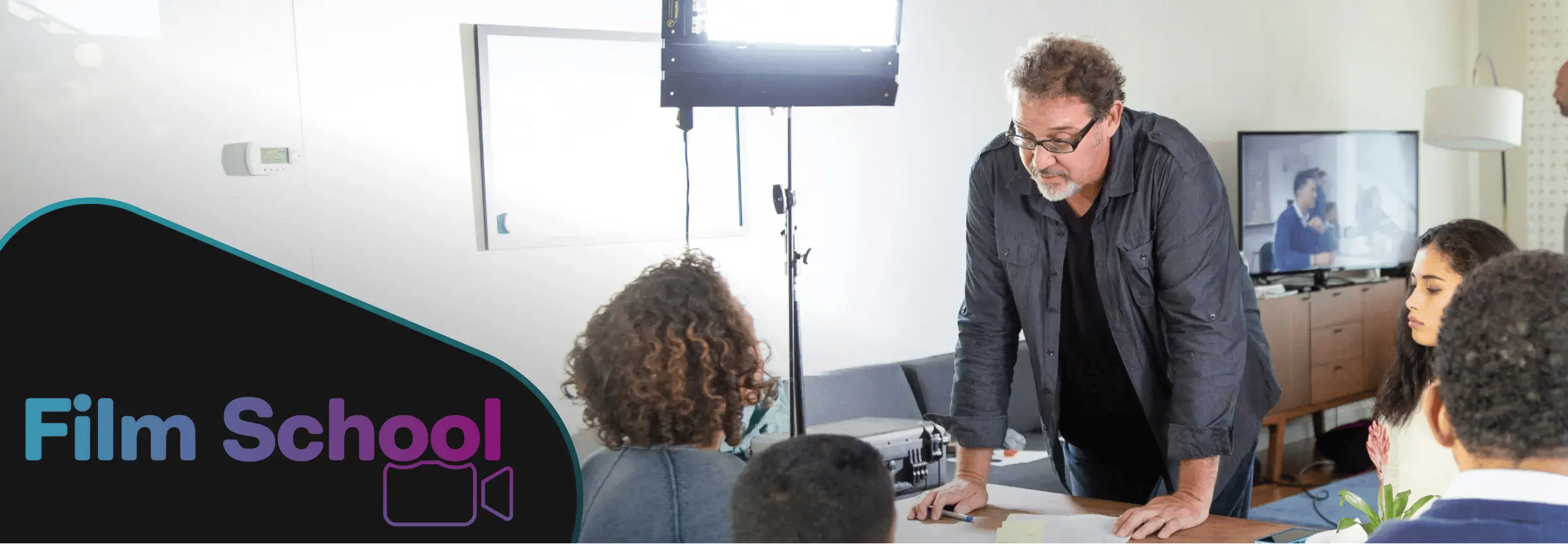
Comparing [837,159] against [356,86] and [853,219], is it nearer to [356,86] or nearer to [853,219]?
[853,219]

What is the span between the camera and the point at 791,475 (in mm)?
1061

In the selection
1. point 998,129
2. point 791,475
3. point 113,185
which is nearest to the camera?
point 791,475

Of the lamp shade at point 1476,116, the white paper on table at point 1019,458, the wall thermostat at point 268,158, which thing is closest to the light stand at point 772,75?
the wall thermostat at point 268,158

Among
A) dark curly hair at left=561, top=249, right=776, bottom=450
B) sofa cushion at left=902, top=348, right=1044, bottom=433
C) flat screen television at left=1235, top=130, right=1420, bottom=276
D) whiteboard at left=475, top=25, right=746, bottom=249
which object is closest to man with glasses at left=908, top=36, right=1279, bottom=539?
dark curly hair at left=561, top=249, right=776, bottom=450

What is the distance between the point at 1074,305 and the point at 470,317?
1746mm

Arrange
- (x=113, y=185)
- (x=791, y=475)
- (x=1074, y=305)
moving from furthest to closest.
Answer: (x=113, y=185)
(x=1074, y=305)
(x=791, y=475)

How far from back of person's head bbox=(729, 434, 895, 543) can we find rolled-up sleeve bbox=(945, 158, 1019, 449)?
0.86 m

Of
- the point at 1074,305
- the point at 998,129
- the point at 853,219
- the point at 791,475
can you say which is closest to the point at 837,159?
the point at 853,219

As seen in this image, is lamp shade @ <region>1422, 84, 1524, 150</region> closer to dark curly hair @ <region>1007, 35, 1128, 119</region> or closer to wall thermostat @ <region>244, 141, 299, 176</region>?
dark curly hair @ <region>1007, 35, 1128, 119</region>

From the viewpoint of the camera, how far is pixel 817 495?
1051 mm

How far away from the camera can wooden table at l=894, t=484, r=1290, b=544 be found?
1.62m

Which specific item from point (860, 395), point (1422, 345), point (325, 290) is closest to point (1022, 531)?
point (325, 290)

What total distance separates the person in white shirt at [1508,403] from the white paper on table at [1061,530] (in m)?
0.46

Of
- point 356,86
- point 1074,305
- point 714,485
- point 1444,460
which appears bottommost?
point 1444,460
